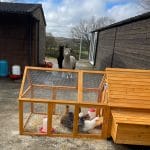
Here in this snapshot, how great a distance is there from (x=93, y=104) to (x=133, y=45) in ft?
13.7

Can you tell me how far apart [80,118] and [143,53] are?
9.75 feet

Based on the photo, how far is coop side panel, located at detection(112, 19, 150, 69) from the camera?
7.01 metres

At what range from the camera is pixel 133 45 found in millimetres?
8305

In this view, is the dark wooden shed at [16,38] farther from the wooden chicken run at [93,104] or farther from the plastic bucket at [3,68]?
the wooden chicken run at [93,104]

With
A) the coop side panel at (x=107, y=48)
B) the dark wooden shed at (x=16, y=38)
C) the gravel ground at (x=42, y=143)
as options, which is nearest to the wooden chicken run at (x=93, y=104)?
the gravel ground at (x=42, y=143)

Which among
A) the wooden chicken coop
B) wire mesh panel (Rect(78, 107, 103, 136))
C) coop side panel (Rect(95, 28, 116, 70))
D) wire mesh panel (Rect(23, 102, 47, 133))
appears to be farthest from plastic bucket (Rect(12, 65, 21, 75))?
the wooden chicken coop

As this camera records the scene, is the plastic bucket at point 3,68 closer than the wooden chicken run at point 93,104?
No

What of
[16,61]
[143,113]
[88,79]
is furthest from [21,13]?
[143,113]

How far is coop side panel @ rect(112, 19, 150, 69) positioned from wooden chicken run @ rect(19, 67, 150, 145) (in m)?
1.70

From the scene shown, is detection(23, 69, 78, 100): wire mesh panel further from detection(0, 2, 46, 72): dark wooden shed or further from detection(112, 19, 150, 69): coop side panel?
detection(0, 2, 46, 72): dark wooden shed

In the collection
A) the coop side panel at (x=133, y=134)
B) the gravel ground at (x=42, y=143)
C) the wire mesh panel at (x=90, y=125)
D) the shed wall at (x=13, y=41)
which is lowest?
the gravel ground at (x=42, y=143)

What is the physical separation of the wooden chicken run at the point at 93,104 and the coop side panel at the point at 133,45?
1703mm

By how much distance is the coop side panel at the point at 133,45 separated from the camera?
7008 mm

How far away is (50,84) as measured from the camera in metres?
6.37
